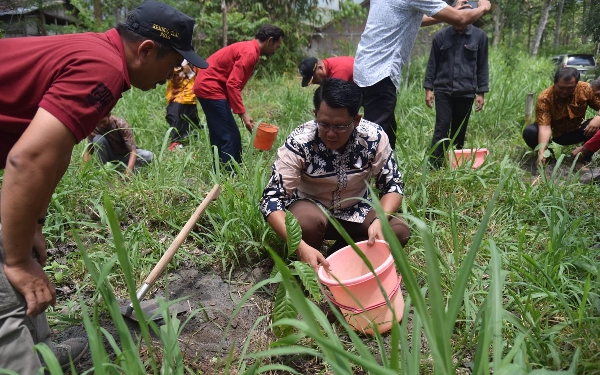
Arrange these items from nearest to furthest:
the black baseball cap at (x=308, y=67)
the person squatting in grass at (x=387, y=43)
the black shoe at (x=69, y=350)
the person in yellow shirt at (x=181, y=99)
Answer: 1. the black shoe at (x=69, y=350)
2. the person squatting in grass at (x=387, y=43)
3. the black baseball cap at (x=308, y=67)
4. the person in yellow shirt at (x=181, y=99)

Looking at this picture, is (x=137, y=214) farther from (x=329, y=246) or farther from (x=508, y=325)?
(x=508, y=325)

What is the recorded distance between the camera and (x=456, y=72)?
386 centimetres

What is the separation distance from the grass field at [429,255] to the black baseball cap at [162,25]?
545 millimetres

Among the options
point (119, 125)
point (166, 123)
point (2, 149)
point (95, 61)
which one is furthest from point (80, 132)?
point (166, 123)

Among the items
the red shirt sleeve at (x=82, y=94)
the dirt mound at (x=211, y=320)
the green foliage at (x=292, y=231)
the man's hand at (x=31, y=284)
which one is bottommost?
the dirt mound at (x=211, y=320)

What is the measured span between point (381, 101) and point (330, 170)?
1.11 meters

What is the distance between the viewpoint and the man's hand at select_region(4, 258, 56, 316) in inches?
47.0

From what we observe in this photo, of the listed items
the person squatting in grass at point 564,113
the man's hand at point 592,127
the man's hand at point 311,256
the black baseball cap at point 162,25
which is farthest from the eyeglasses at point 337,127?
the man's hand at point 592,127

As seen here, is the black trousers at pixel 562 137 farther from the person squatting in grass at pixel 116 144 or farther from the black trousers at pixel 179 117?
the person squatting in grass at pixel 116 144

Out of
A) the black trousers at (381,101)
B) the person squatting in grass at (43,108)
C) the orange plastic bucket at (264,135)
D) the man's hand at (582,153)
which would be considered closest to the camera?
the person squatting in grass at (43,108)

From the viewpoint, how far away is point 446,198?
119 inches

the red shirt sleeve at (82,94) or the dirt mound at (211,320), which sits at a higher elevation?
the red shirt sleeve at (82,94)

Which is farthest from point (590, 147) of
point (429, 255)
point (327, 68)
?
point (429, 255)

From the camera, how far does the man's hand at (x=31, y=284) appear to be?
119 centimetres
